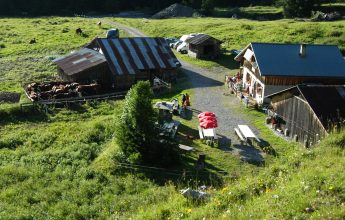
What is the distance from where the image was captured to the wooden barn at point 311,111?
27.5m

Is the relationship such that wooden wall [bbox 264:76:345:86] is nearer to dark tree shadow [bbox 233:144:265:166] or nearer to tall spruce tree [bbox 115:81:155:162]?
dark tree shadow [bbox 233:144:265:166]

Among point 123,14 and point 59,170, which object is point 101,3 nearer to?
point 123,14

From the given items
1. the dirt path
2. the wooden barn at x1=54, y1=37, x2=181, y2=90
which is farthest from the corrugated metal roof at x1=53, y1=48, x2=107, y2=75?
the dirt path

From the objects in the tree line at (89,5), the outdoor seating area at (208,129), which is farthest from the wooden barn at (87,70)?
the tree line at (89,5)

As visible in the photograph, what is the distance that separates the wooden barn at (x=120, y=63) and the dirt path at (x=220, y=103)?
3.67 m

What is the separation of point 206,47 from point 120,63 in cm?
1579

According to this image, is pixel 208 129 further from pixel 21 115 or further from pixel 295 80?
pixel 21 115

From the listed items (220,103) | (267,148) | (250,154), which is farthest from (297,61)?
(250,154)

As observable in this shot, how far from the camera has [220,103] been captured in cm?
4066

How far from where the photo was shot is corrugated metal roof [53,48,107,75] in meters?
46.4

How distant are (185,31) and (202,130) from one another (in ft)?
156

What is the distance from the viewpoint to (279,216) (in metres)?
12.6

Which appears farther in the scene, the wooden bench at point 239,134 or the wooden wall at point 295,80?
the wooden wall at point 295,80

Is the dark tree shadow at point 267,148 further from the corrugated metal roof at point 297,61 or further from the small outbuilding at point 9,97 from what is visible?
the small outbuilding at point 9,97
